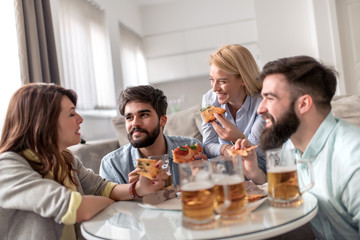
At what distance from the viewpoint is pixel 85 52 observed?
4.35m

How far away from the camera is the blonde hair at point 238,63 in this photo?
2.09 meters

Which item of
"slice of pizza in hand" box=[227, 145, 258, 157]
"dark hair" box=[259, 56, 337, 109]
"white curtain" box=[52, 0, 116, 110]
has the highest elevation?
"white curtain" box=[52, 0, 116, 110]

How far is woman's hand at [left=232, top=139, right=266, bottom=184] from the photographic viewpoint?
1457 millimetres

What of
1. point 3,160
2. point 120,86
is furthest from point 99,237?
point 120,86

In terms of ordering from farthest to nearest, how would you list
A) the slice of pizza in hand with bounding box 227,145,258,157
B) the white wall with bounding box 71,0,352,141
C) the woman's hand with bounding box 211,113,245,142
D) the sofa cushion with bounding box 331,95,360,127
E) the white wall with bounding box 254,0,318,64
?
the white wall with bounding box 254,0,318,64 → the white wall with bounding box 71,0,352,141 → the sofa cushion with bounding box 331,95,360,127 → the woman's hand with bounding box 211,113,245,142 → the slice of pizza in hand with bounding box 227,145,258,157

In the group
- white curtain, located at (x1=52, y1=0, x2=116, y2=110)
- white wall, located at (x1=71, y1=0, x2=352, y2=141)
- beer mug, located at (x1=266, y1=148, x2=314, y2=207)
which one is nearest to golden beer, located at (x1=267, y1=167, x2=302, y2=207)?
beer mug, located at (x1=266, y1=148, x2=314, y2=207)

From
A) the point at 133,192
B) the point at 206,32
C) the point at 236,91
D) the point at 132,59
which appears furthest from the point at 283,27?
the point at 133,192

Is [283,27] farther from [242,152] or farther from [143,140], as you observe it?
[242,152]

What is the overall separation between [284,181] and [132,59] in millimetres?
5333

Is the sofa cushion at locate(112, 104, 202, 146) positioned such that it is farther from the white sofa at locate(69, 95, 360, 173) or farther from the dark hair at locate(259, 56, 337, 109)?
the dark hair at locate(259, 56, 337, 109)

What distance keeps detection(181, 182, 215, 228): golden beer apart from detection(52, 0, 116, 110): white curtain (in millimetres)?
3155

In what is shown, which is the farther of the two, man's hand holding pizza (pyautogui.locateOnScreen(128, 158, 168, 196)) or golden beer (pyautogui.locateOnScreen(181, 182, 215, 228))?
man's hand holding pizza (pyautogui.locateOnScreen(128, 158, 168, 196))

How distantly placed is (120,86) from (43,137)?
166 inches

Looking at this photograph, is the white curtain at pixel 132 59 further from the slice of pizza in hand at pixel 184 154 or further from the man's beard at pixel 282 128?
the man's beard at pixel 282 128
